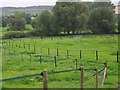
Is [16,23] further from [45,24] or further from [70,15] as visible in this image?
[70,15]

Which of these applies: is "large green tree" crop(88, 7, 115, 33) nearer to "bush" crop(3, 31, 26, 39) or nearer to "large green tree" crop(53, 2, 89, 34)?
"large green tree" crop(53, 2, 89, 34)

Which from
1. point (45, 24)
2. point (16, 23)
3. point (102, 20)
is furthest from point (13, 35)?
point (102, 20)

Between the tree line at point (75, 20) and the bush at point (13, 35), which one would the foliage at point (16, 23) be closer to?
the bush at point (13, 35)

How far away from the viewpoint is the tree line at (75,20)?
253ft

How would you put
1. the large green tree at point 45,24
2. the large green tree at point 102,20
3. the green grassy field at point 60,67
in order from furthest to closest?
1. the large green tree at point 45,24
2. the large green tree at point 102,20
3. the green grassy field at point 60,67

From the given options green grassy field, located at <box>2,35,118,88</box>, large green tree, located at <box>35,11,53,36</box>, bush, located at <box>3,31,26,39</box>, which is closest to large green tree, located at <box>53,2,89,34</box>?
large green tree, located at <box>35,11,53,36</box>

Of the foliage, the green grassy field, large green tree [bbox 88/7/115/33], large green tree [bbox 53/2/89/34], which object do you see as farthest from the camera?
the foliage

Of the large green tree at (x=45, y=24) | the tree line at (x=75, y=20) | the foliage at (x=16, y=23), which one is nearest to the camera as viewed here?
the tree line at (x=75, y=20)

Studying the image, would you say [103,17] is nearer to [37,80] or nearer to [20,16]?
[20,16]

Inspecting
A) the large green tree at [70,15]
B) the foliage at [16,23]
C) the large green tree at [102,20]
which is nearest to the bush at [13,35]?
the large green tree at [70,15]

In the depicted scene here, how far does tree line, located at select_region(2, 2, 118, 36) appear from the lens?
253 feet

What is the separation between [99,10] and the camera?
255 ft

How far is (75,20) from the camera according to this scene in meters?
80.7

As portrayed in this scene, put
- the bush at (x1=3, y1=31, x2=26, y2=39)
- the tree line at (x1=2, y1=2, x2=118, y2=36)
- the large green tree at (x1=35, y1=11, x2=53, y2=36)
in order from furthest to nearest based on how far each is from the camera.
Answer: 1. the bush at (x1=3, y1=31, x2=26, y2=39)
2. the large green tree at (x1=35, y1=11, x2=53, y2=36)
3. the tree line at (x1=2, y1=2, x2=118, y2=36)
